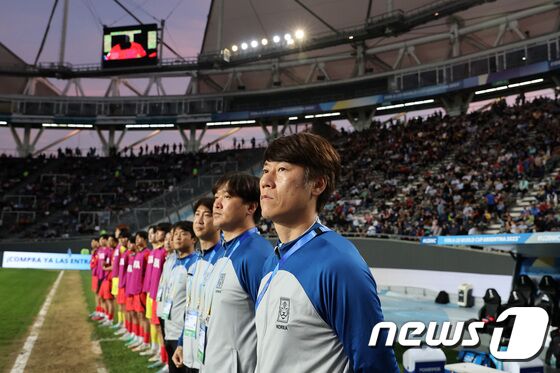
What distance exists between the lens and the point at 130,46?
43438 millimetres

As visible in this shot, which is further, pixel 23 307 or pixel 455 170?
pixel 455 170

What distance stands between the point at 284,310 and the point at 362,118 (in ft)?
124

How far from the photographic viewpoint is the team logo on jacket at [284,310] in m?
1.93

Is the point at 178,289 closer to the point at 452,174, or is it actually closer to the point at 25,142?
the point at 452,174

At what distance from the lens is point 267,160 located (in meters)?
2.23

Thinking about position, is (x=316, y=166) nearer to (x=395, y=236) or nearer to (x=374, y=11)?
(x=395, y=236)

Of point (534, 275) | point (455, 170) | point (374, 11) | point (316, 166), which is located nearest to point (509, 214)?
point (455, 170)

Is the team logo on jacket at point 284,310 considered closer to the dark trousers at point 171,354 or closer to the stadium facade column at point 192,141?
the dark trousers at point 171,354

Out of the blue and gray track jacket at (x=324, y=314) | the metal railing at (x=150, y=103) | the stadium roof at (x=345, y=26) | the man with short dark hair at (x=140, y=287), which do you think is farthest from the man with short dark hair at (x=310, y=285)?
the metal railing at (x=150, y=103)

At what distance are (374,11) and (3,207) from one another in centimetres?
3533

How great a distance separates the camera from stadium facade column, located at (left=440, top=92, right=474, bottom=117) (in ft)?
110

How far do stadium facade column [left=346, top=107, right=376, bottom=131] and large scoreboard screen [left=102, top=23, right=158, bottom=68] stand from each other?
724 inches

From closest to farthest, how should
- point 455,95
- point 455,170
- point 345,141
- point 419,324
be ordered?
point 419,324 < point 455,170 < point 455,95 < point 345,141

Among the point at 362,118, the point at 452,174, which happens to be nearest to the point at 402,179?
the point at 452,174
